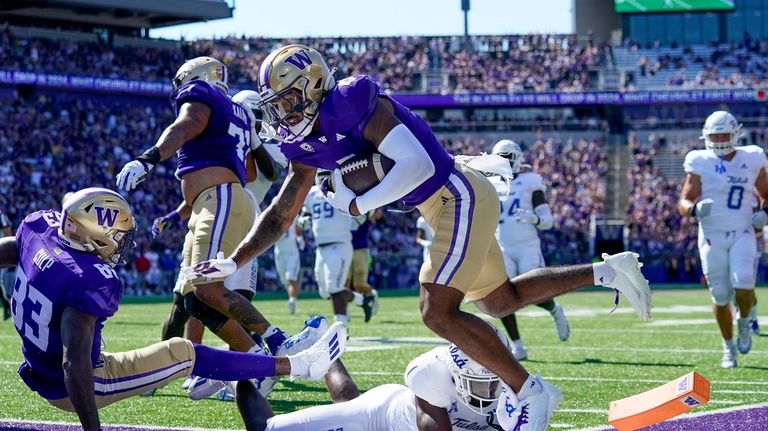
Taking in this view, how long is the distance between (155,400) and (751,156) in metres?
4.62

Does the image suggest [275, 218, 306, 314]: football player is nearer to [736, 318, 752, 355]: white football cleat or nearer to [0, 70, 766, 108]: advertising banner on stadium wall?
[736, 318, 752, 355]: white football cleat

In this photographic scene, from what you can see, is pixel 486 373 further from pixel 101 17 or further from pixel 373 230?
pixel 101 17

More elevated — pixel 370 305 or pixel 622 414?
pixel 622 414

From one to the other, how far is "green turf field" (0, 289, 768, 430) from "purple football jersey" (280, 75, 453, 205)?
4.31ft

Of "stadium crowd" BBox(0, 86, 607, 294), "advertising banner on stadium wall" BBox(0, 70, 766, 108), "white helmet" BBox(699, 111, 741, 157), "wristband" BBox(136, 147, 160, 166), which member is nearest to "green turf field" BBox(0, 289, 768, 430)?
"wristband" BBox(136, 147, 160, 166)

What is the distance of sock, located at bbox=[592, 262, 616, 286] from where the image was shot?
188 inches

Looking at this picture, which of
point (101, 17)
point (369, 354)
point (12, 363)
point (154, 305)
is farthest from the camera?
point (101, 17)

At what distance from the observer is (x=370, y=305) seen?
12836 mm

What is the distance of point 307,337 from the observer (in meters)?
4.55

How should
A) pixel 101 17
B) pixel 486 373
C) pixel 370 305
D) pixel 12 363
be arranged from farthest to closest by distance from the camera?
pixel 101 17
pixel 370 305
pixel 12 363
pixel 486 373

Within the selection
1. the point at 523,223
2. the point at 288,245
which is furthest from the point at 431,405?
the point at 288,245

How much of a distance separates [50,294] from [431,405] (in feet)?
4.74

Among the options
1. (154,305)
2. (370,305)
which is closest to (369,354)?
(370,305)

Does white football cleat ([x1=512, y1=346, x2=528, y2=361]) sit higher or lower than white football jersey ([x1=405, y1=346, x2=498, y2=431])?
lower
